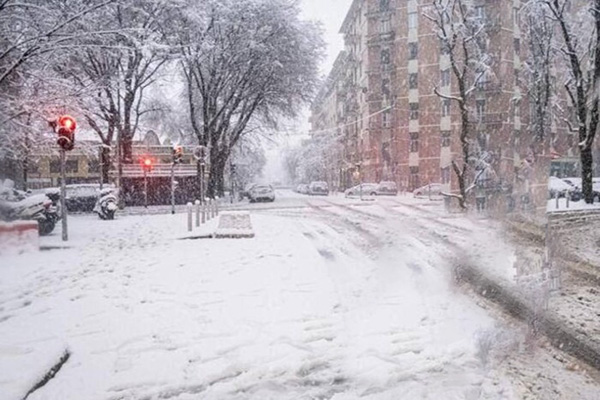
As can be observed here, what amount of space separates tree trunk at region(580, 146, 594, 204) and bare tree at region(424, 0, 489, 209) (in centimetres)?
82

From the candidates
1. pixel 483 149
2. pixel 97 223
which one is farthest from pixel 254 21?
pixel 483 149

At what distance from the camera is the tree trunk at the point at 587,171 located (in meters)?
2.55

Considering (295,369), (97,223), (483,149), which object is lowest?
(295,369)

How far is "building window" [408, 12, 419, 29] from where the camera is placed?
13.7ft

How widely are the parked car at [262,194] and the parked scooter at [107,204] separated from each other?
1615 cm

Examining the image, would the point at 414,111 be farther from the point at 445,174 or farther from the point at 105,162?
the point at 105,162

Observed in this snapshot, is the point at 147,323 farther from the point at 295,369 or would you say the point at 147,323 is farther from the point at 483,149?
the point at 483,149

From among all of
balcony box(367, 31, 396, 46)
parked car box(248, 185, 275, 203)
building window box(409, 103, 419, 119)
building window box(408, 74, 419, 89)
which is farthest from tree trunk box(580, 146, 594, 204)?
parked car box(248, 185, 275, 203)

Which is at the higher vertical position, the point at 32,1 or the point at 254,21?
the point at 254,21

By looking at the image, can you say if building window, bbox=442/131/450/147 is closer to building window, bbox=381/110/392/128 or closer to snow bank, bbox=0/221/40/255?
building window, bbox=381/110/392/128

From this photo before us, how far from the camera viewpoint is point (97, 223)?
200 inches

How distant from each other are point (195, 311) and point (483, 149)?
270 centimetres

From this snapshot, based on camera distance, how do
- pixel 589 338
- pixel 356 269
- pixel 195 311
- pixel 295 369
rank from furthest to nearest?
pixel 356 269, pixel 195 311, pixel 589 338, pixel 295 369

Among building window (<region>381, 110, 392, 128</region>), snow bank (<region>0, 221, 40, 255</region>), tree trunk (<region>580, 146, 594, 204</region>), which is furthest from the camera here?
building window (<region>381, 110, 392, 128</region>)
